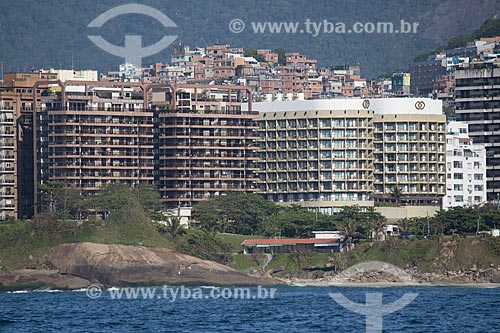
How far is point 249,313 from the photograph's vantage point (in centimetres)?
13800

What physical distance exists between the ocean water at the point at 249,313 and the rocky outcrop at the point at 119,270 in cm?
1114

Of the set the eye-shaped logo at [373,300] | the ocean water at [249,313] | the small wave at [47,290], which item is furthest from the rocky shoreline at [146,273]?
the ocean water at [249,313]

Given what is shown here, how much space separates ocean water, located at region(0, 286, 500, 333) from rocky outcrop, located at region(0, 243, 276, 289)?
11141mm

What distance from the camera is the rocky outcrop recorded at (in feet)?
616

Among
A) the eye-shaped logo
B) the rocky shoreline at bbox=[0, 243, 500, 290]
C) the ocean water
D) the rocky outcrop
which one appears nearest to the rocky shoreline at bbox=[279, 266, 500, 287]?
the rocky shoreline at bbox=[0, 243, 500, 290]

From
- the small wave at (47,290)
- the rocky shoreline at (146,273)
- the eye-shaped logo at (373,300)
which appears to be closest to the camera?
the eye-shaped logo at (373,300)

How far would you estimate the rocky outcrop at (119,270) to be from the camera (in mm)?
187875

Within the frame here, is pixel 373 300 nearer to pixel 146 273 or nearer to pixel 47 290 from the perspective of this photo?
pixel 146 273

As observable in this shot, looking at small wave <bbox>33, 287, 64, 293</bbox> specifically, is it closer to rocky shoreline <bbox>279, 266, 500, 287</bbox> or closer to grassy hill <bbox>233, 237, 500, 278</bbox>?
grassy hill <bbox>233, 237, 500, 278</bbox>

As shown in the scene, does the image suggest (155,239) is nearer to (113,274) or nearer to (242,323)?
(113,274)

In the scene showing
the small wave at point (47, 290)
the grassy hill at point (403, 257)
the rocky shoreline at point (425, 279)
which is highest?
the grassy hill at point (403, 257)

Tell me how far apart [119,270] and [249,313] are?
2095 inches

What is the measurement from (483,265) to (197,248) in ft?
132

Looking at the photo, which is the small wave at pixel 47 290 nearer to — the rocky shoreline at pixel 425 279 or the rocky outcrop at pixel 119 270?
the rocky outcrop at pixel 119 270
